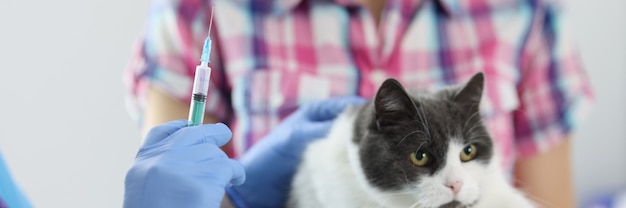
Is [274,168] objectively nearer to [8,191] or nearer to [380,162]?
[380,162]

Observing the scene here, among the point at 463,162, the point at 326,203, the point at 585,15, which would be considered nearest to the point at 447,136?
the point at 463,162

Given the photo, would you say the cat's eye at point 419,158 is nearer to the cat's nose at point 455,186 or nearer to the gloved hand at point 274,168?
the cat's nose at point 455,186

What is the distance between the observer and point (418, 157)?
0.74 meters

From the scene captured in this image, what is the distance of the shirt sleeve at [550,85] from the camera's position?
131 centimetres

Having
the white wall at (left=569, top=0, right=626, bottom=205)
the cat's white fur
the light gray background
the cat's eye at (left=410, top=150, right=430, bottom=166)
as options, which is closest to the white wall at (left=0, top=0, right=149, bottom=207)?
the light gray background

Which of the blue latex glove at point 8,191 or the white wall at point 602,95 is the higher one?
the white wall at point 602,95

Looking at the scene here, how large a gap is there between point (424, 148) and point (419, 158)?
15mm

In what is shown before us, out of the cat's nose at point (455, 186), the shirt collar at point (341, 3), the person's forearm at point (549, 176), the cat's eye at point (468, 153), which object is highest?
the shirt collar at point (341, 3)

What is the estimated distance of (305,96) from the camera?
4.06ft

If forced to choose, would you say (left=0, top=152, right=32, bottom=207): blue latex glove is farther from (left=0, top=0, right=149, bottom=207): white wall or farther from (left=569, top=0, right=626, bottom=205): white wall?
(left=569, top=0, right=626, bottom=205): white wall

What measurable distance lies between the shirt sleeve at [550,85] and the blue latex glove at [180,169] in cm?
87

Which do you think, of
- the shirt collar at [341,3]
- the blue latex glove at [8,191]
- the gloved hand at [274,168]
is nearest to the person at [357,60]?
the shirt collar at [341,3]

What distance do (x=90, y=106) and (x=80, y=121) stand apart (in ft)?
0.24

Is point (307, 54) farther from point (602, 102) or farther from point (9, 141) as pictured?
point (602, 102)
